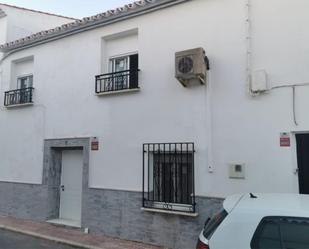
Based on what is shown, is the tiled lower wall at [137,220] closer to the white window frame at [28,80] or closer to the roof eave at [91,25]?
the roof eave at [91,25]

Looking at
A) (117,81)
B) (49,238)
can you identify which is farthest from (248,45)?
(49,238)

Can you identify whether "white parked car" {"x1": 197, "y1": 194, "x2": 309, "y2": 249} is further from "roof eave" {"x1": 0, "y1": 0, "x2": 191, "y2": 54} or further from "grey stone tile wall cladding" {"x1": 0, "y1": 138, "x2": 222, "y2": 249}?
"roof eave" {"x1": 0, "y1": 0, "x2": 191, "y2": 54}

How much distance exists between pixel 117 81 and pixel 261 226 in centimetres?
590

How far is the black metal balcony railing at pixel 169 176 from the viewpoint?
706 centimetres

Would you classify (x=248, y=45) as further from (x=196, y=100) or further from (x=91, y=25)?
(x=91, y=25)

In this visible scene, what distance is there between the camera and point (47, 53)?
9.89 meters

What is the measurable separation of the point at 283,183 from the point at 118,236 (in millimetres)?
3856

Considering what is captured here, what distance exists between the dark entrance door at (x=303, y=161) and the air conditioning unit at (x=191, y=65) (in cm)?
209

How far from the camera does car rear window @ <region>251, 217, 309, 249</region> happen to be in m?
2.97

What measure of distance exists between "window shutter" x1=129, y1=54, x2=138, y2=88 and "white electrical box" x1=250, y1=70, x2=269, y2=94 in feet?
9.21

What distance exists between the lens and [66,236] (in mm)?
8016

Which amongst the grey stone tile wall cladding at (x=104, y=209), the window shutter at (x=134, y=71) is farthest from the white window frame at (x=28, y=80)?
the window shutter at (x=134, y=71)

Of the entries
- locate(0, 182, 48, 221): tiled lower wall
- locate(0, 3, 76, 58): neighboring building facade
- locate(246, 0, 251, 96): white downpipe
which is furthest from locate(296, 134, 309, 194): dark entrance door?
locate(0, 3, 76, 58): neighboring building facade

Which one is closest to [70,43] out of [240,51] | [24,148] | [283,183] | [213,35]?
[24,148]
